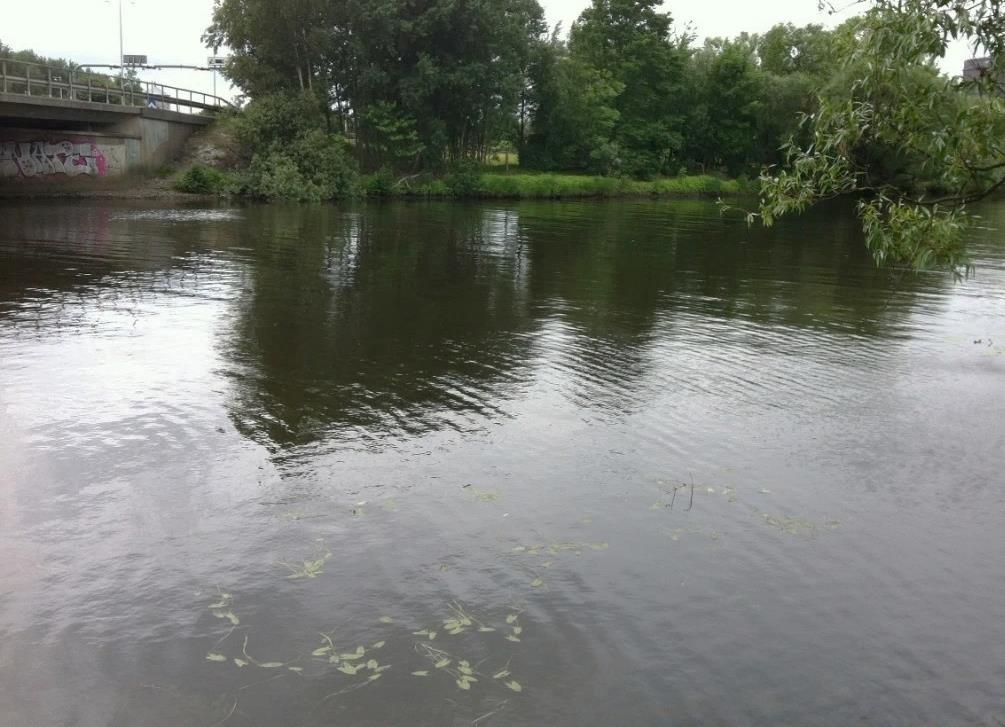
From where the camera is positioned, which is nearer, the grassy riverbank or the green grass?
the grassy riverbank

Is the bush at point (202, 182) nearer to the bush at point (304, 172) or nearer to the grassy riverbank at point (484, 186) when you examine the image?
the grassy riverbank at point (484, 186)

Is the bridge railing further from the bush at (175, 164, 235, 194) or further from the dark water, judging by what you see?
the dark water

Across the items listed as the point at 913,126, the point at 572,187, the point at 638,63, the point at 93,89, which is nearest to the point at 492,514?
the point at 913,126

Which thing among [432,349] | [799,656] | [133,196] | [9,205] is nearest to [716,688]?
[799,656]

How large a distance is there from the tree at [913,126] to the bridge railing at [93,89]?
40.8 meters

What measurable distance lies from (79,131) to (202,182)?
6.80m

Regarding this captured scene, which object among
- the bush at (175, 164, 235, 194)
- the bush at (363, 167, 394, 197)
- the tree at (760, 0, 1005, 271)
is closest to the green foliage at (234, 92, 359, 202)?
the bush at (175, 164, 235, 194)

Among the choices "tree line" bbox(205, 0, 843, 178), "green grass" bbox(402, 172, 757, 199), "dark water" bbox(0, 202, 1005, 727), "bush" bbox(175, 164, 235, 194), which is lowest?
"dark water" bbox(0, 202, 1005, 727)

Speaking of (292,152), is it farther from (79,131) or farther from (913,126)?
(913,126)

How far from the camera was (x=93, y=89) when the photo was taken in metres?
46.4

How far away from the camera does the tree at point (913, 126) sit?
7910 millimetres

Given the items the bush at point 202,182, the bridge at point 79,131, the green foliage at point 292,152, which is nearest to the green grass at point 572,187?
the green foliage at point 292,152

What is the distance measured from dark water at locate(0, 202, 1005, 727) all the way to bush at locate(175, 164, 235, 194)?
108 ft

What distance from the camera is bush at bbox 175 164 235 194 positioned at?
51.0m
